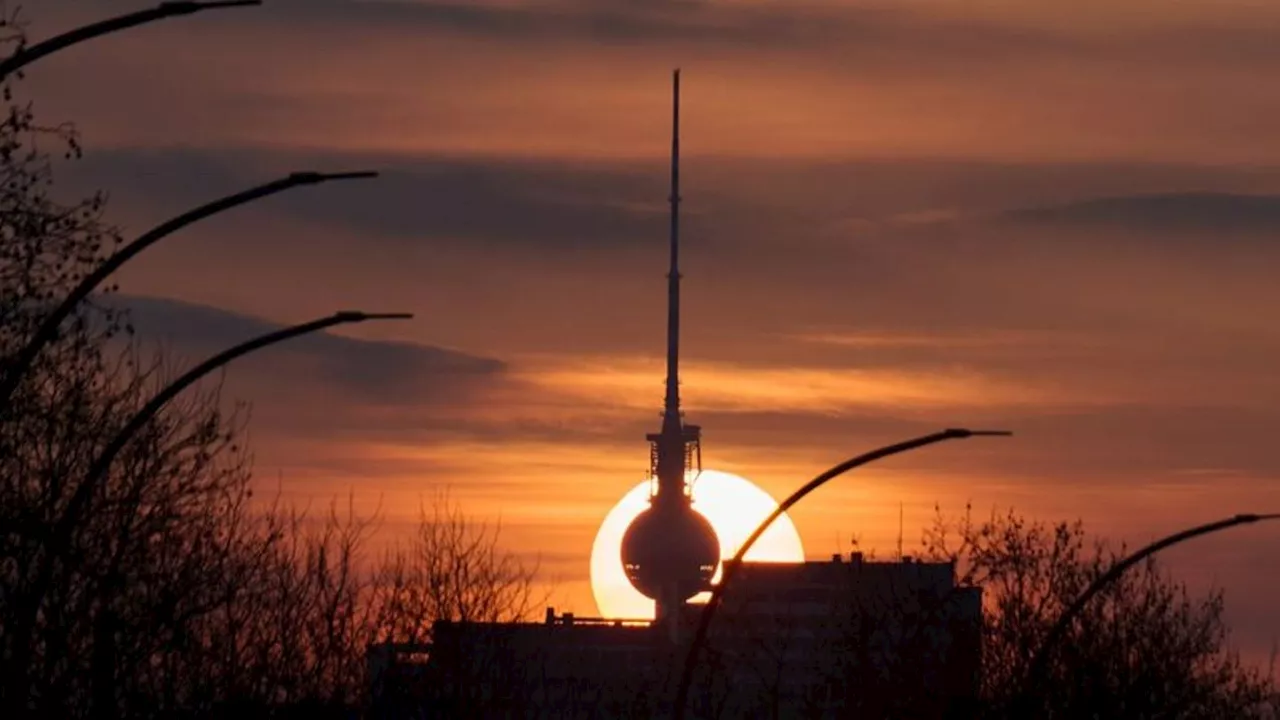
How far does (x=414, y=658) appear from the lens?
57.3 metres

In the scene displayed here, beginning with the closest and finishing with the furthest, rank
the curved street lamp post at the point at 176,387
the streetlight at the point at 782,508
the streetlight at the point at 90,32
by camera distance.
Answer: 1. the streetlight at the point at 90,32
2. the curved street lamp post at the point at 176,387
3. the streetlight at the point at 782,508

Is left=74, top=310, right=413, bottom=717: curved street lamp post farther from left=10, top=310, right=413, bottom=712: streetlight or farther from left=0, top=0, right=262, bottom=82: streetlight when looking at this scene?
left=0, top=0, right=262, bottom=82: streetlight

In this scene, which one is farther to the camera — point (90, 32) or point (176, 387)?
point (176, 387)

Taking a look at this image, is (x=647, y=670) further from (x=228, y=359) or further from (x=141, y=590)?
(x=228, y=359)

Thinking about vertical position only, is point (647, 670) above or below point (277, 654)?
above

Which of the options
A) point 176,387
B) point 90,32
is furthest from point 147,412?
point 90,32

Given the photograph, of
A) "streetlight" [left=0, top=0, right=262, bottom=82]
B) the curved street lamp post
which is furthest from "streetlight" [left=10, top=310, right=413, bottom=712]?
"streetlight" [left=0, top=0, right=262, bottom=82]

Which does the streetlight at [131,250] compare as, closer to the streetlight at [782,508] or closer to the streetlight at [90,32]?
the streetlight at [90,32]

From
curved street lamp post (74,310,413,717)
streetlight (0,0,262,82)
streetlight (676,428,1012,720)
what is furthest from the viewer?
streetlight (676,428,1012,720)

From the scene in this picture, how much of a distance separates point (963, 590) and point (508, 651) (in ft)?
33.9

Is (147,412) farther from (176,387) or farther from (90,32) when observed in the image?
(90,32)

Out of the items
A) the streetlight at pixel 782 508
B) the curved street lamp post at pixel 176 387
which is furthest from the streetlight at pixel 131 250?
the streetlight at pixel 782 508

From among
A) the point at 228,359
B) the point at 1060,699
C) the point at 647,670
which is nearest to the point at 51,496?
the point at 228,359

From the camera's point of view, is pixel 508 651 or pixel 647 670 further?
pixel 647 670
